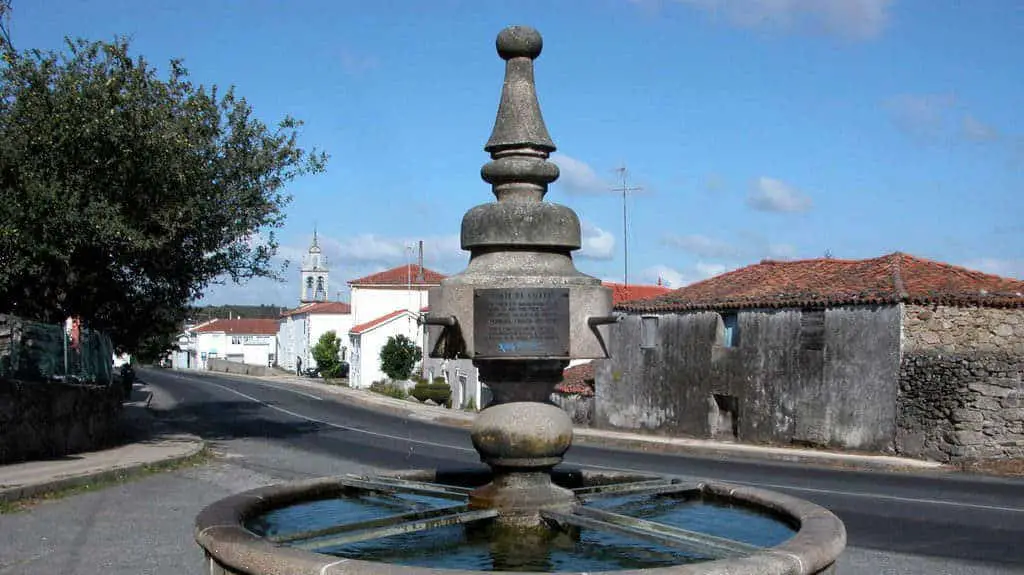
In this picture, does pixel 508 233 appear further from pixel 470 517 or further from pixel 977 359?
pixel 977 359

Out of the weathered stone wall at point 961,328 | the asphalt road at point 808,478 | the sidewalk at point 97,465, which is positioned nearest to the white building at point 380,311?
the asphalt road at point 808,478

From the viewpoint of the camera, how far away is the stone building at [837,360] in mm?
19641

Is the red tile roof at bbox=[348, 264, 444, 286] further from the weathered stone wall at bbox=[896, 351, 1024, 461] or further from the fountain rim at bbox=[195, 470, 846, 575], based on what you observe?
the fountain rim at bbox=[195, 470, 846, 575]

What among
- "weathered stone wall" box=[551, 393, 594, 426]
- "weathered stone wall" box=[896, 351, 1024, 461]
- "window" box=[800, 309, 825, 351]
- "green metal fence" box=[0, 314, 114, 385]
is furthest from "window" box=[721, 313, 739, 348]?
"green metal fence" box=[0, 314, 114, 385]

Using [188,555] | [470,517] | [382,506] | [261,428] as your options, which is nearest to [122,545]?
[188,555]

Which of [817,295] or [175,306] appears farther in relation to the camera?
[817,295]

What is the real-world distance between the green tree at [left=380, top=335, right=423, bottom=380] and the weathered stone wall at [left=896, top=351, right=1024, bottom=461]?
3752 cm

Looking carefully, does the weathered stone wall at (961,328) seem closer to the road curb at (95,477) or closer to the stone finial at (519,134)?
the road curb at (95,477)

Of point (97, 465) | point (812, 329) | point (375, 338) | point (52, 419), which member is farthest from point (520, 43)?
point (375, 338)

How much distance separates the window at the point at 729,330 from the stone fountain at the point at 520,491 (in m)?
18.6

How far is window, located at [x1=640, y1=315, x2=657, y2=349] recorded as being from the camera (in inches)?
1066

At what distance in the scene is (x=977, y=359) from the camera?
1955 centimetres

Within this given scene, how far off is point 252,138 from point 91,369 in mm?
5854

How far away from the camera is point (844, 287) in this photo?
23422 mm
